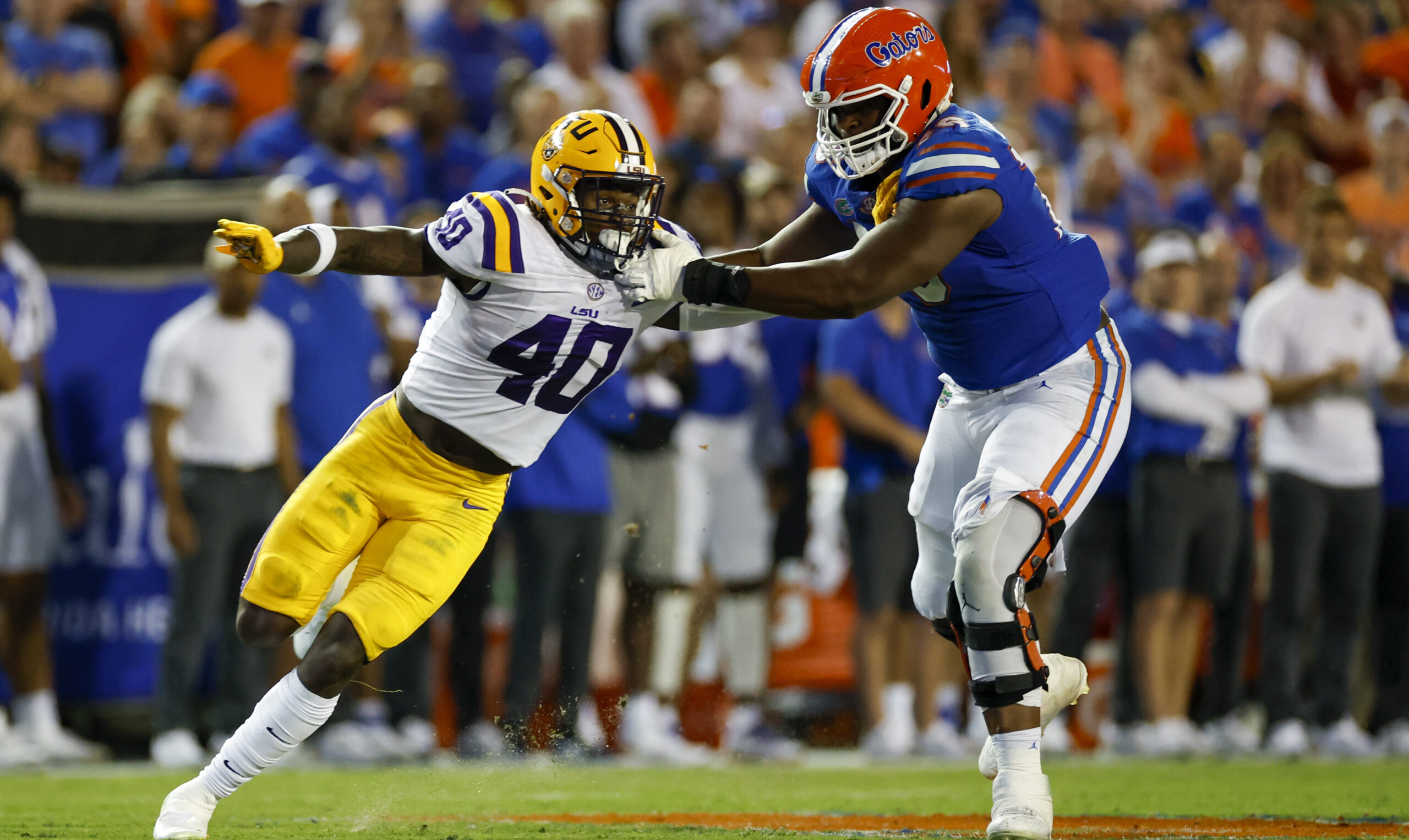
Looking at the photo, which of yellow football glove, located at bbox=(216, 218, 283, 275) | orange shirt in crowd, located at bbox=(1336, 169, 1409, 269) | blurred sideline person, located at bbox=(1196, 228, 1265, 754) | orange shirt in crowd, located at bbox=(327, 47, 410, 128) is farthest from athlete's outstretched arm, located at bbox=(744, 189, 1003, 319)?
orange shirt in crowd, located at bbox=(1336, 169, 1409, 269)

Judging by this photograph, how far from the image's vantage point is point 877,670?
315 inches

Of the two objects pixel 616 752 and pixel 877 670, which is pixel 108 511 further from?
pixel 877 670

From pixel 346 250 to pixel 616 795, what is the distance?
2.58 metres

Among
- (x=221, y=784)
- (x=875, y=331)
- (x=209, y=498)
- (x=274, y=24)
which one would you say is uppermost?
(x=274, y=24)

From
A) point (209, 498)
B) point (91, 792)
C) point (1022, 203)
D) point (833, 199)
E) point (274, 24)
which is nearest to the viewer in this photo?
point (1022, 203)

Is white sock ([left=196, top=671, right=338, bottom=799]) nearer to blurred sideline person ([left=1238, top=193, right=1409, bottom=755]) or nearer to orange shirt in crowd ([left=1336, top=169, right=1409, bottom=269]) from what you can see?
blurred sideline person ([left=1238, top=193, right=1409, bottom=755])

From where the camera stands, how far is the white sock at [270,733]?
15.5 feet

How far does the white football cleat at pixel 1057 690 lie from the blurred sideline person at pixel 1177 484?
3.20 m

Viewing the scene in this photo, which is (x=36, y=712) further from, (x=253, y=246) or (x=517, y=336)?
(x=253, y=246)

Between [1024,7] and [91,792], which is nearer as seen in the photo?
[91,792]

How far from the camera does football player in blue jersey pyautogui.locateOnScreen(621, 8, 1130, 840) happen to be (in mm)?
4520

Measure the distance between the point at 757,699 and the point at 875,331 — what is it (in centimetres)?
189

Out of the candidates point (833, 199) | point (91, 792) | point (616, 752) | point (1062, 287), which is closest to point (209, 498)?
point (91, 792)

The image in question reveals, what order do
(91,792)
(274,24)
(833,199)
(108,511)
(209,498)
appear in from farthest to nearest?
(274,24) → (108,511) → (209,498) → (91,792) → (833,199)
